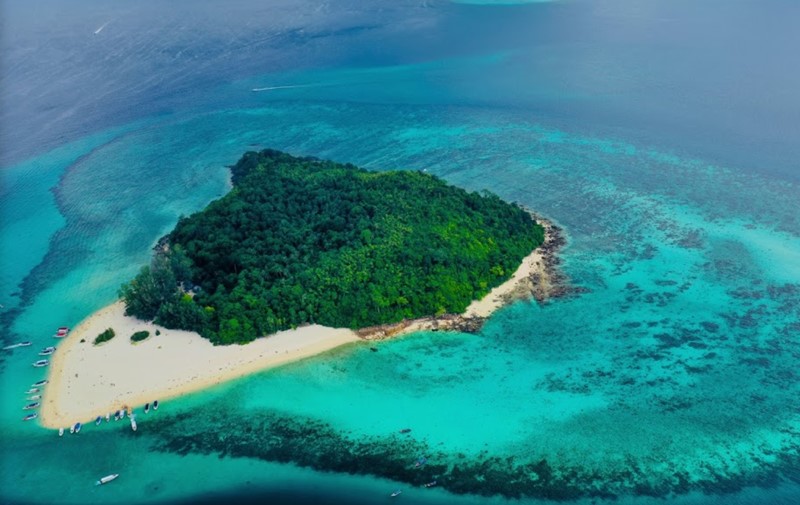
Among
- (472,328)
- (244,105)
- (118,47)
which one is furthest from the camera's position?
(118,47)

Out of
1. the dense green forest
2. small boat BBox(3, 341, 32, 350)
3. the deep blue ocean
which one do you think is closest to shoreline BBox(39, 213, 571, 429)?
the dense green forest

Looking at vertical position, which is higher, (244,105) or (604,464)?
(244,105)

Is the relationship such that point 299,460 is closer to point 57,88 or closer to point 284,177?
point 284,177

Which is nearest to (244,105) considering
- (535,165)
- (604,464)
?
(535,165)

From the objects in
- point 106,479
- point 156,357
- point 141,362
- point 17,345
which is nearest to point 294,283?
point 156,357

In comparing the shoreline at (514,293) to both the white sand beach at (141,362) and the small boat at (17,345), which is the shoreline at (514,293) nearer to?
the white sand beach at (141,362)

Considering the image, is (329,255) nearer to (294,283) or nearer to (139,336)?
(294,283)

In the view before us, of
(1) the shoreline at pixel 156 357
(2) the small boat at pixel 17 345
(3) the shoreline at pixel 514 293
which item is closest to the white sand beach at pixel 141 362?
(1) the shoreline at pixel 156 357
